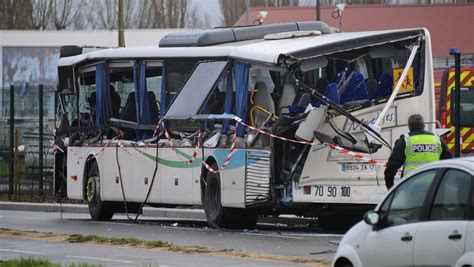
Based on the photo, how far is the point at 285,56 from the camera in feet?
62.8

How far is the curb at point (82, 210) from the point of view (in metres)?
25.5

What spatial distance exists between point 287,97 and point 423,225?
10.1 metres

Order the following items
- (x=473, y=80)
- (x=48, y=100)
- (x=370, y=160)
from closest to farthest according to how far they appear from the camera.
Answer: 1. (x=370, y=160)
2. (x=473, y=80)
3. (x=48, y=100)

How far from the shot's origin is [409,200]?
10.3 metres

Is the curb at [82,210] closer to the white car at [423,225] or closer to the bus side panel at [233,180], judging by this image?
the bus side panel at [233,180]

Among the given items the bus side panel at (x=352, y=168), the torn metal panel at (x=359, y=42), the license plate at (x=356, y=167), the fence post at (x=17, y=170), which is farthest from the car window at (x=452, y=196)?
the fence post at (x=17, y=170)

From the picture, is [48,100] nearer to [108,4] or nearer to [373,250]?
[373,250]

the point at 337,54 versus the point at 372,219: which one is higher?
the point at 337,54

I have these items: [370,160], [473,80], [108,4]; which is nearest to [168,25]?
[108,4]

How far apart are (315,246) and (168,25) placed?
7580 cm

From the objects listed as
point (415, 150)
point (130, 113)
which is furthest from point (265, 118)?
point (415, 150)

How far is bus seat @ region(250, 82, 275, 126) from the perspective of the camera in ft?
65.6

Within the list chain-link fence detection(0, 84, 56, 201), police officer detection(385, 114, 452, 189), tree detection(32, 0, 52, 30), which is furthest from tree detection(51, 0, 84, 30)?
police officer detection(385, 114, 452, 189)

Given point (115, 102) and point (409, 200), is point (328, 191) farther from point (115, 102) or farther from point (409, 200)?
point (409, 200)
